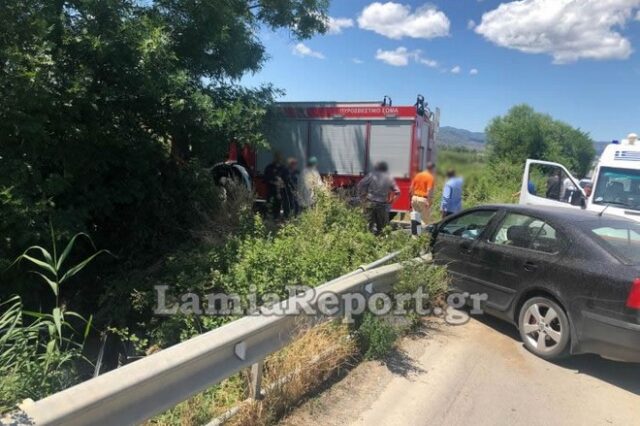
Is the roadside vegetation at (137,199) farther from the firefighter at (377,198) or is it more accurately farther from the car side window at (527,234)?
the firefighter at (377,198)

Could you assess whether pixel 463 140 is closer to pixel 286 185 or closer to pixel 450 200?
pixel 450 200

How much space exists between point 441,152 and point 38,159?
16.5ft

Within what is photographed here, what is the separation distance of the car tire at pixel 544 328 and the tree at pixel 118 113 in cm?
527

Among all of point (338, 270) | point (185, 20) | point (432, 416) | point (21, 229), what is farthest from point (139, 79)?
point (432, 416)

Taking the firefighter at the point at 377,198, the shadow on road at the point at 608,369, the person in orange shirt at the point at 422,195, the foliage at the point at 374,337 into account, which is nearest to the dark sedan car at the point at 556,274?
the shadow on road at the point at 608,369

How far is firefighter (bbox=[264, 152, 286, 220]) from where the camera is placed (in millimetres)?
10617

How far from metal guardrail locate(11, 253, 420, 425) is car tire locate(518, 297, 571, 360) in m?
2.32

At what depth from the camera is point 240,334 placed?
312 cm

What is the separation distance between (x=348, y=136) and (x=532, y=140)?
463 inches

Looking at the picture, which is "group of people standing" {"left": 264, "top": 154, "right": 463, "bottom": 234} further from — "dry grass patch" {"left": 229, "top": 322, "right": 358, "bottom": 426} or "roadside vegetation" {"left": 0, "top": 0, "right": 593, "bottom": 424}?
"dry grass patch" {"left": 229, "top": 322, "right": 358, "bottom": 426}

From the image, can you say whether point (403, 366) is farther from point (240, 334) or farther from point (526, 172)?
point (526, 172)

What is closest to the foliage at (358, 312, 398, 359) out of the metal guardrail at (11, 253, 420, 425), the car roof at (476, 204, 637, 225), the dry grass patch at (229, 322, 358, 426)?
the dry grass patch at (229, 322, 358, 426)

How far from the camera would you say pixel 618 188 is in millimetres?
8844

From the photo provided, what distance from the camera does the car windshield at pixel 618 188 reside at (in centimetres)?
855
